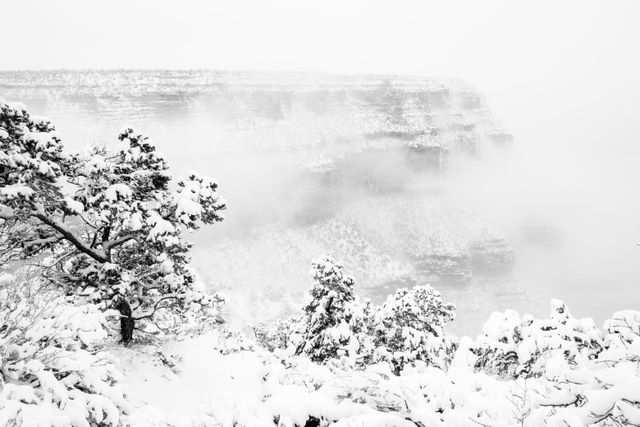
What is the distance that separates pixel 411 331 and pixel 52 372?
1584 cm

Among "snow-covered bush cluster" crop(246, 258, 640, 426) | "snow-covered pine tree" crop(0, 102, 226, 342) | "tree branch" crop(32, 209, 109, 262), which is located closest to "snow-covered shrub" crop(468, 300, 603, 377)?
"snow-covered bush cluster" crop(246, 258, 640, 426)

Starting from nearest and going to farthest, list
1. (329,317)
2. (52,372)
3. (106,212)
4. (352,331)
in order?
(52,372) → (106,212) → (329,317) → (352,331)

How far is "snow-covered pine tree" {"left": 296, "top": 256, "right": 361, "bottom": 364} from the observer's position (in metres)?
15.5

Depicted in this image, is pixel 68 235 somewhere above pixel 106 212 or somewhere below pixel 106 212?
below

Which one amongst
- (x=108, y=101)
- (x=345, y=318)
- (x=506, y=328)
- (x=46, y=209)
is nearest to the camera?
(x=506, y=328)

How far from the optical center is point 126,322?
10875mm

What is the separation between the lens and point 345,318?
636 inches

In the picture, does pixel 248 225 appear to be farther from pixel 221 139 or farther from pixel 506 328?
pixel 506 328

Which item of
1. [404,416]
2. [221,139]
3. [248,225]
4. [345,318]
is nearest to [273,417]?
[404,416]

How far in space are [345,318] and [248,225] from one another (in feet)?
191

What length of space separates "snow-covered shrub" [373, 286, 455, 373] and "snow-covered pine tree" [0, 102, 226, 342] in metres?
10.3

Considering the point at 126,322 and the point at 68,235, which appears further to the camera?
the point at 126,322

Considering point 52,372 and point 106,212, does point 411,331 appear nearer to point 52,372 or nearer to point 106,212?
point 106,212

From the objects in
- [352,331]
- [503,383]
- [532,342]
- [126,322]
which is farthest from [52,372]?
[352,331]
